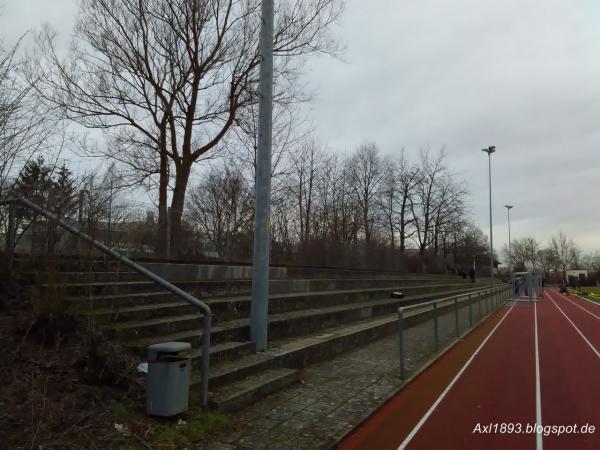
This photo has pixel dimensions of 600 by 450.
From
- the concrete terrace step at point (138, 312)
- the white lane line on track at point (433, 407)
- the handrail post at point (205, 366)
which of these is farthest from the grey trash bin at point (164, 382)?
the white lane line on track at point (433, 407)

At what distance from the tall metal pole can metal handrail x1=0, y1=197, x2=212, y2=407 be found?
1.97 meters

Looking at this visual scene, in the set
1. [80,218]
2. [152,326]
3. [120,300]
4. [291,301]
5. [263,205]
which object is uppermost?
[263,205]

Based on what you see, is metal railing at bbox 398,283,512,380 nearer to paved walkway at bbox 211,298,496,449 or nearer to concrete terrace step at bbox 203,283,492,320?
paved walkway at bbox 211,298,496,449

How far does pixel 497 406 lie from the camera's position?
276 inches

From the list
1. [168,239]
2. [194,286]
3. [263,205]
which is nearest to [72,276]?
[194,286]

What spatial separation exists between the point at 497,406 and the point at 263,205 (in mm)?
4630

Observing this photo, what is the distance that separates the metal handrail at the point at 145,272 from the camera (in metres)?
5.55

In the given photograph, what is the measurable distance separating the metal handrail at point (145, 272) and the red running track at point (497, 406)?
1.79 meters

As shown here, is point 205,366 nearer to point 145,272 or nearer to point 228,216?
point 145,272

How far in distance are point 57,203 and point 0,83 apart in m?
1.84

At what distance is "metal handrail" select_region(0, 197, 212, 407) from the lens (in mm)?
5553

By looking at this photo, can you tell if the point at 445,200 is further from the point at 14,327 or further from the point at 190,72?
the point at 14,327

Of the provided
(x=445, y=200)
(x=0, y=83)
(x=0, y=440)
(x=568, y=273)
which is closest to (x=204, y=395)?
(x=0, y=440)

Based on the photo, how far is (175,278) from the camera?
10.2 m
